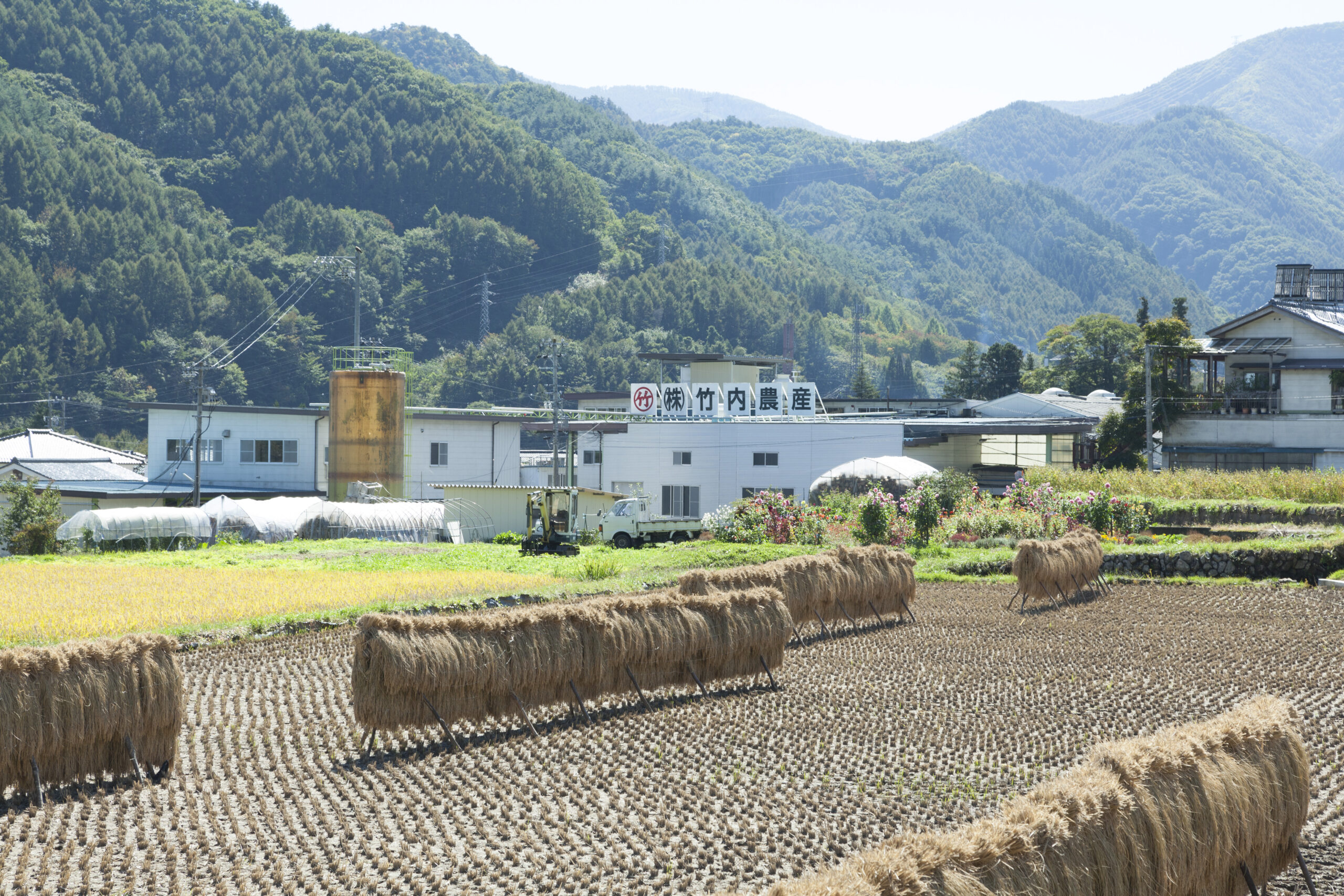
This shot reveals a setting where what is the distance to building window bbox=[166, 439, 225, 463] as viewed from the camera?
47.5m

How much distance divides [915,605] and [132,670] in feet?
45.7

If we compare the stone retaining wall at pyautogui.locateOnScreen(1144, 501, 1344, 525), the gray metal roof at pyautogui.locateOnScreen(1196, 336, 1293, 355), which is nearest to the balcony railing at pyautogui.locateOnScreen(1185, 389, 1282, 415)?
the gray metal roof at pyautogui.locateOnScreen(1196, 336, 1293, 355)

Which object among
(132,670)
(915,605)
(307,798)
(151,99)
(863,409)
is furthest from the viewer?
(151,99)

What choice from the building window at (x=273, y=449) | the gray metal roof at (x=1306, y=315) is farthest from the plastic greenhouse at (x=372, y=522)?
the gray metal roof at (x=1306, y=315)

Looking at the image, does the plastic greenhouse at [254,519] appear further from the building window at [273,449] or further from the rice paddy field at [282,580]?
the building window at [273,449]

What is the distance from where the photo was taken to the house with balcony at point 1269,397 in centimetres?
4116

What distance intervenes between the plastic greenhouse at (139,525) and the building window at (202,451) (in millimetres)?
13781

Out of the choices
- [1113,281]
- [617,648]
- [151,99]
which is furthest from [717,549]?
[1113,281]

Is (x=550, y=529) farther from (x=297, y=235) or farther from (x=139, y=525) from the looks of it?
(x=297, y=235)

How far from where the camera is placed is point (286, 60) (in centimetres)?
12825

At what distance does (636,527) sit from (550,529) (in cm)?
447

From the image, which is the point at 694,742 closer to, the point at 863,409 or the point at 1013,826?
the point at 1013,826

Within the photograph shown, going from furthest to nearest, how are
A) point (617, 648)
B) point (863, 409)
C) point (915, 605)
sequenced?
point (863, 409)
point (915, 605)
point (617, 648)

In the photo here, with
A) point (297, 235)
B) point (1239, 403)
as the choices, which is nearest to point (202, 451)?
point (1239, 403)
